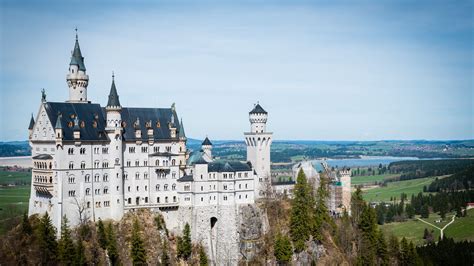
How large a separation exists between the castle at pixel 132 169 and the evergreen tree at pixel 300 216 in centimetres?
618

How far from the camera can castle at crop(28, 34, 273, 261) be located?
91.7m

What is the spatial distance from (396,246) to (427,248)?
54.1ft

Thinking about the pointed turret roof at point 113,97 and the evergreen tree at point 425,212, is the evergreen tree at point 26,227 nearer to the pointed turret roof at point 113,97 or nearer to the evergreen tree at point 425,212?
the pointed turret roof at point 113,97

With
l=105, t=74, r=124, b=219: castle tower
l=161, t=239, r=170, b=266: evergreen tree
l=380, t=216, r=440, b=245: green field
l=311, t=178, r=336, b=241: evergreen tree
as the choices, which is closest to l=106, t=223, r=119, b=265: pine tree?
l=105, t=74, r=124, b=219: castle tower

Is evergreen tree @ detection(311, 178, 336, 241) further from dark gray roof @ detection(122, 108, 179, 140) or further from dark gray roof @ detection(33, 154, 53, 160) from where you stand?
dark gray roof @ detection(33, 154, 53, 160)

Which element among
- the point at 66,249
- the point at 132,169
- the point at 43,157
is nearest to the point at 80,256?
the point at 66,249

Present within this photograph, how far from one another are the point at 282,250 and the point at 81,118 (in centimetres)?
3516

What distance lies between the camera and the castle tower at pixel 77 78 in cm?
10044

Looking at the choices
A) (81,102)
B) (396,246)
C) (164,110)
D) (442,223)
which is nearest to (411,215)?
(442,223)

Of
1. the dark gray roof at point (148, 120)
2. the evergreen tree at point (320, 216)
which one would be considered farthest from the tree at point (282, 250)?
the dark gray roof at point (148, 120)

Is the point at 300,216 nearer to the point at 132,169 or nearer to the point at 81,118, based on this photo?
the point at 132,169

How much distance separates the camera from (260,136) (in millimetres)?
109438

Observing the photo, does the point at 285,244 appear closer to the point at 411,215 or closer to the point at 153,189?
the point at 153,189

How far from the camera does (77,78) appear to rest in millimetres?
100312
